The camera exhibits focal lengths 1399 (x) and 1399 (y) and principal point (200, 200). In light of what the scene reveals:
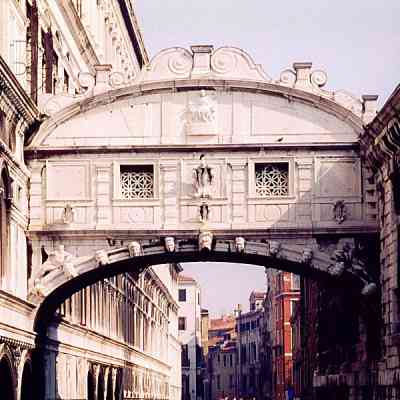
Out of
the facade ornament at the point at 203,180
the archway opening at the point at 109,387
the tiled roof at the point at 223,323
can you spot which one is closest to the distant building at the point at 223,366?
the tiled roof at the point at 223,323

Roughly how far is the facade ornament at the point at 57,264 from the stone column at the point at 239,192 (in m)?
3.91

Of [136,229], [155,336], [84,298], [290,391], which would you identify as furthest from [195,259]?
[290,391]

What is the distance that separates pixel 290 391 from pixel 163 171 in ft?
182

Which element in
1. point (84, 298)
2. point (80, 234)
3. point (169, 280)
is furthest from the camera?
point (169, 280)

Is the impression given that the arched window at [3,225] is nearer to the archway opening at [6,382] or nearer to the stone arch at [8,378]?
the stone arch at [8,378]

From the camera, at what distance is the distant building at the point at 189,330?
140 m

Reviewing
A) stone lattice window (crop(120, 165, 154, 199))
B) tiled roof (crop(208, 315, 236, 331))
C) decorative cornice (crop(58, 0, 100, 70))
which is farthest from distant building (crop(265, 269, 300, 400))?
tiled roof (crop(208, 315, 236, 331))

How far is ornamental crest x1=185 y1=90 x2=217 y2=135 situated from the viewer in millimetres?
32781

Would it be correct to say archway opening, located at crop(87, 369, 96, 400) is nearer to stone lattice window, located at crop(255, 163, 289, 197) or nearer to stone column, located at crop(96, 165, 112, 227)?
stone column, located at crop(96, 165, 112, 227)

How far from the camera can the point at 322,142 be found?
32.7 m

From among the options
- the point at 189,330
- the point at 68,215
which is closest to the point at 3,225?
the point at 68,215

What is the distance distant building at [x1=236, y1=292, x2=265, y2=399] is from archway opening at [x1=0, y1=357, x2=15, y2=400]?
114m

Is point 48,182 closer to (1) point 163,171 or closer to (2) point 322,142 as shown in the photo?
(1) point 163,171

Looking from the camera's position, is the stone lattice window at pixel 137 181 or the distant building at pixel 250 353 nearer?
the stone lattice window at pixel 137 181
